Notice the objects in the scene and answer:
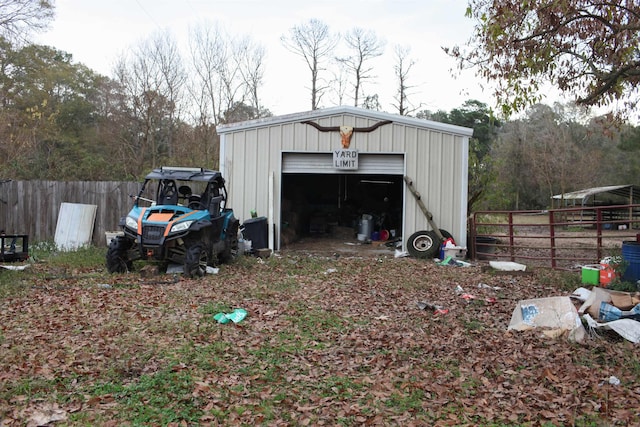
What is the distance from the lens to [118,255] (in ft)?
28.5

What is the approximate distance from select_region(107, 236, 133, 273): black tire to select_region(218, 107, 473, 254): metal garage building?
4.20m

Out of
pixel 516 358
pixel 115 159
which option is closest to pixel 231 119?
pixel 115 159

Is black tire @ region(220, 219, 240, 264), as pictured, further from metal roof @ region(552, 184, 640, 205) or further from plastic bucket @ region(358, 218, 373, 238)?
metal roof @ region(552, 184, 640, 205)

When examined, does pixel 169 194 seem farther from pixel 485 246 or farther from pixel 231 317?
pixel 485 246

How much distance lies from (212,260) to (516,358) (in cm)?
604

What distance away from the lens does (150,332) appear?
17.8 feet

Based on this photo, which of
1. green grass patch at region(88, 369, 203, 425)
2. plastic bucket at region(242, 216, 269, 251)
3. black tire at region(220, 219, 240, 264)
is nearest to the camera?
green grass patch at region(88, 369, 203, 425)

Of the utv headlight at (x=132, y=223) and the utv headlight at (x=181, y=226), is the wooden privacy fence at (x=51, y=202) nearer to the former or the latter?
the utv headlight at (x=132, y=223)

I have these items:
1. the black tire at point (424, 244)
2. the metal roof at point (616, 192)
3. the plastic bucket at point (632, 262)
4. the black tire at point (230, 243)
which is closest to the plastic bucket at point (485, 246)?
the black tire at point (424, 244)

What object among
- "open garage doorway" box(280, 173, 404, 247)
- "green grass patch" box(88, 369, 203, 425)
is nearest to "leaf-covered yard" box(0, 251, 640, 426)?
"green grass patch" box(88, 369, 203, 425)

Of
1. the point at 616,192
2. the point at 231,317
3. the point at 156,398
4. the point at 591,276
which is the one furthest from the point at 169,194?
the point at 616,192

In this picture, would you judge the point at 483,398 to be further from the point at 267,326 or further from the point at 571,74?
the point at 571,74

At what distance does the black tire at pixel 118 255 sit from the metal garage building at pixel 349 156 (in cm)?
420

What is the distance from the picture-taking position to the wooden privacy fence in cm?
1278
